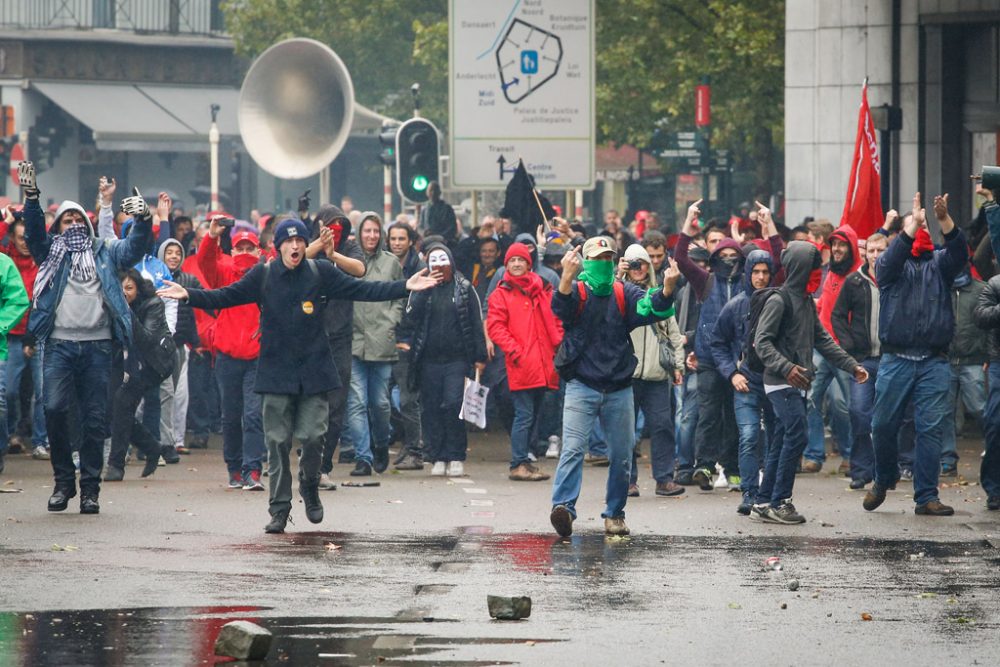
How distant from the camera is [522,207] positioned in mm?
19781

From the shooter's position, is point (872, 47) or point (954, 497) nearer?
point (954, 497)

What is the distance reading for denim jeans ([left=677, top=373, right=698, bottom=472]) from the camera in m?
15.1

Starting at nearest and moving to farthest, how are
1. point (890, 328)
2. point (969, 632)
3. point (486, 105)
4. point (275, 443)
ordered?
point (969, 632)
point (275, 443)
point (890, 328)
point (486, 105)

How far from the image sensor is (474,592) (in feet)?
32.7

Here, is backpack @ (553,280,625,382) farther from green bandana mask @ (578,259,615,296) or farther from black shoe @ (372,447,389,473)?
black shoe @ (372,447,389,473)

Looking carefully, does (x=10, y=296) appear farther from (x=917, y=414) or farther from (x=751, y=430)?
(x=917, y=414)

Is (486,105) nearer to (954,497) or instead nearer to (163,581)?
(954,497)

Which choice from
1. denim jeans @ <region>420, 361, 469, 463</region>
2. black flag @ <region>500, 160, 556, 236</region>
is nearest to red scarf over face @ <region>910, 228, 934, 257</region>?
denim jeans @ <region>420, 361, 469, 463</region>

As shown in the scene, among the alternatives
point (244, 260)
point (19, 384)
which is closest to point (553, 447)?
point (244, 260)

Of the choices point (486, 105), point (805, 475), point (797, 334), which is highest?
point (486, 105)

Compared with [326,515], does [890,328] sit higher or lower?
higher

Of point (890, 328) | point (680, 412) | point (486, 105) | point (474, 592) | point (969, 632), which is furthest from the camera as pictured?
point (486, 105)

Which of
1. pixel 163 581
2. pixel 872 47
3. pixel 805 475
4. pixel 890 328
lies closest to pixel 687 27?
pixel 872 47

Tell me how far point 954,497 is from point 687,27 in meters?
21.7
